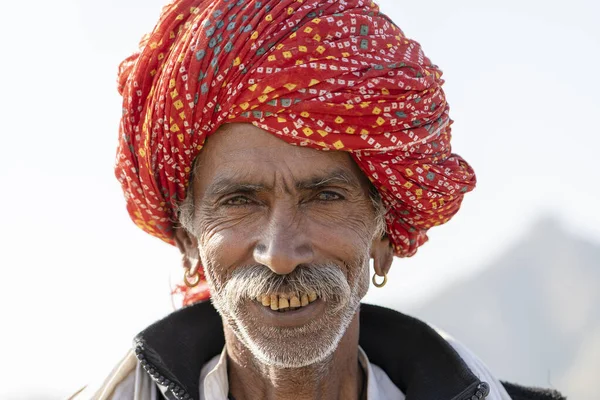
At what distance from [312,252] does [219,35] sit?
82 centimetres

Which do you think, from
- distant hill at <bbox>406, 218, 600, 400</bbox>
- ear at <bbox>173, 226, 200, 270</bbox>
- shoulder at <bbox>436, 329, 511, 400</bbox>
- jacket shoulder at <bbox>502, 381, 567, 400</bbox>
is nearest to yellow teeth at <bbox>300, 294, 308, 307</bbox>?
ear at <bbox>173, 226, 200, 270</bbox>

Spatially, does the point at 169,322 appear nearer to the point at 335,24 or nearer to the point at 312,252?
the point at 312,252

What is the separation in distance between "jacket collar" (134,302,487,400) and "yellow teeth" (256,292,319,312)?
1.48 feet

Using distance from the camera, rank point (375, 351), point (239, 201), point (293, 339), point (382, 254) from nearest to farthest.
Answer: point (293, 339) < point (239, 201) < point (382, 254) < point (375, 351)

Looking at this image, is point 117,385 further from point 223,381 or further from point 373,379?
point 373,379

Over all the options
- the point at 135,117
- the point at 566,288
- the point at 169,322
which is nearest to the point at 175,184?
the point at 135,117

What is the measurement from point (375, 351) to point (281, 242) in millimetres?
926

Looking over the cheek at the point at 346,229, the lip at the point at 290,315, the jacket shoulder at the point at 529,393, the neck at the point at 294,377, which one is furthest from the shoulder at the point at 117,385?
the jacket shoulder at the point at 529,393

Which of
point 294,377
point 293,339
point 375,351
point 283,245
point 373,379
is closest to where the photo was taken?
point 283,245

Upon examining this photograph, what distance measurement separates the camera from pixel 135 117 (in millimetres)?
3674

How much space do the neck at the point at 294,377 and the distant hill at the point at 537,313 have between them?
2838mm

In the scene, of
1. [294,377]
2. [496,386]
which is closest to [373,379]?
[294,377]

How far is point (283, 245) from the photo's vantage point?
3330mm

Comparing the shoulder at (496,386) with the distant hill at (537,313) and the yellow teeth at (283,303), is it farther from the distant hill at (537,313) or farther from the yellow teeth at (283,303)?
the distant hill at (537,313)
